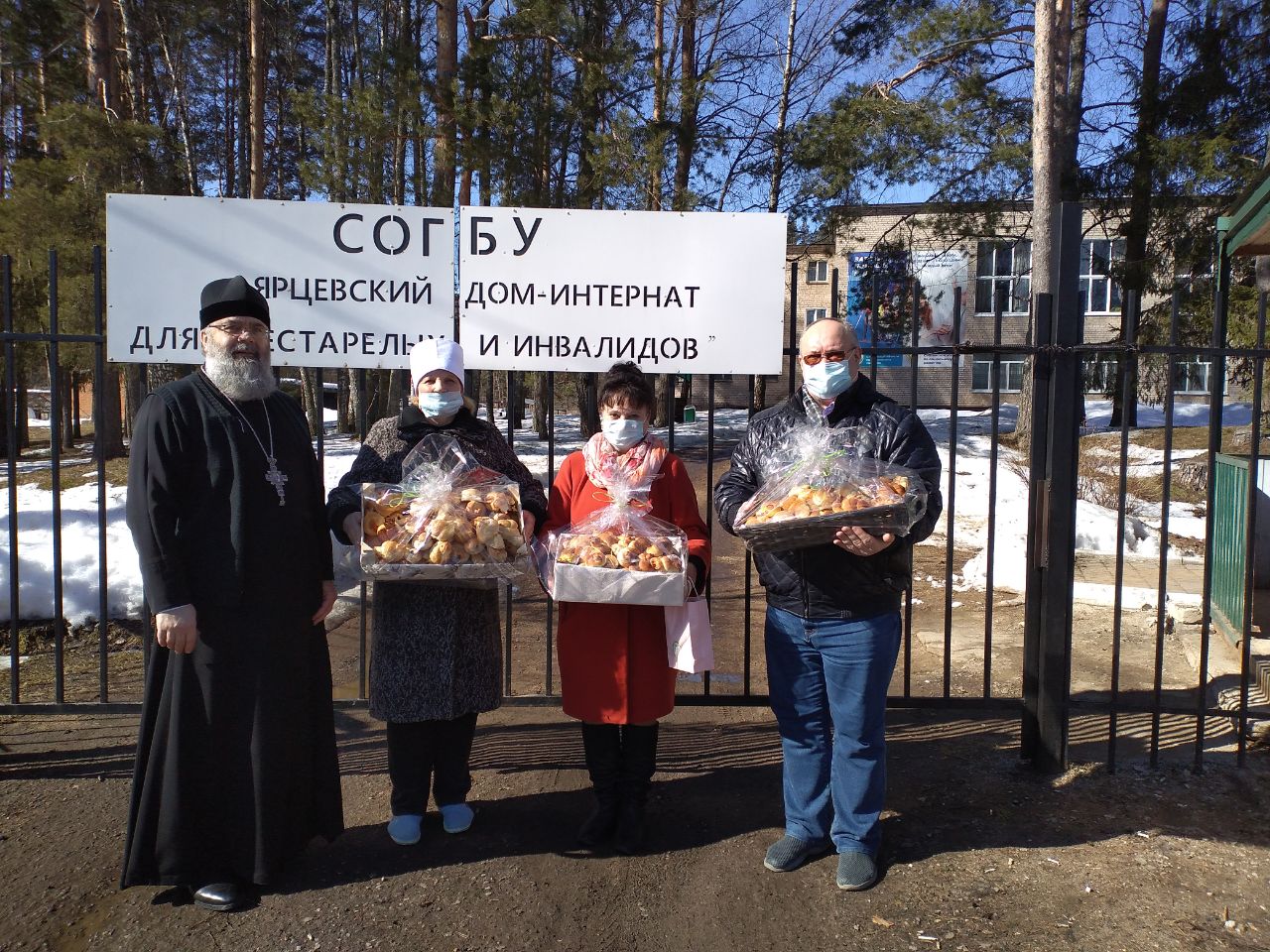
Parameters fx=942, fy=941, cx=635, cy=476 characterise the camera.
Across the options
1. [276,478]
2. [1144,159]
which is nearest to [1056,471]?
[276,478]

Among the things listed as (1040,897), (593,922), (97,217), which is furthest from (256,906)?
(97,217)

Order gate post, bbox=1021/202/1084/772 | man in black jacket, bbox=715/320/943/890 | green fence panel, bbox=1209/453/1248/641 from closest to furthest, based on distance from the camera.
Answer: man in black jacket, bbox=715/320/943/890 → gate post, bbox=1021/202/1084/772 → green fence panel, bbox=1209/453/1248/641

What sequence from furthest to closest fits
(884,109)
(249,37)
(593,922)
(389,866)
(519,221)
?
(249,37) < (884,109) < (519,221) < (389,866) < (593,922)

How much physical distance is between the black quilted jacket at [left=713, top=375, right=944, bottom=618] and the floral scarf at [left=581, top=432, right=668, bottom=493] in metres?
0.26

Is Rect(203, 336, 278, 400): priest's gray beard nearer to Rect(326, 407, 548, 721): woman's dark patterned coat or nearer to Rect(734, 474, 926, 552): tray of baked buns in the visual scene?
Rect(326, 407, 548, 721): woman's dark patterned coat

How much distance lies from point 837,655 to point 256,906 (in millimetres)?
2065

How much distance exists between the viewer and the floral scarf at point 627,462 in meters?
3.24

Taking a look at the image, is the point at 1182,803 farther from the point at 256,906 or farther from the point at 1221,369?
the point at 256,906

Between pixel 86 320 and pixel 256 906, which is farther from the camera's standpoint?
pixel 86 320

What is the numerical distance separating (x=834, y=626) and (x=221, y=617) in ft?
6.48

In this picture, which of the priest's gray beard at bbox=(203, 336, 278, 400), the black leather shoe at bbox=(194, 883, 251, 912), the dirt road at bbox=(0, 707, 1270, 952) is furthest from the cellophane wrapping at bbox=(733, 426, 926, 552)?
the black leather shoe at bbox=(194, 883, 251, 912)

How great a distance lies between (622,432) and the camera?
3.28 m

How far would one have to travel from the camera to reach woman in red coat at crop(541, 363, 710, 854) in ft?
10.7

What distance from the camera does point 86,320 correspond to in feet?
44.7
